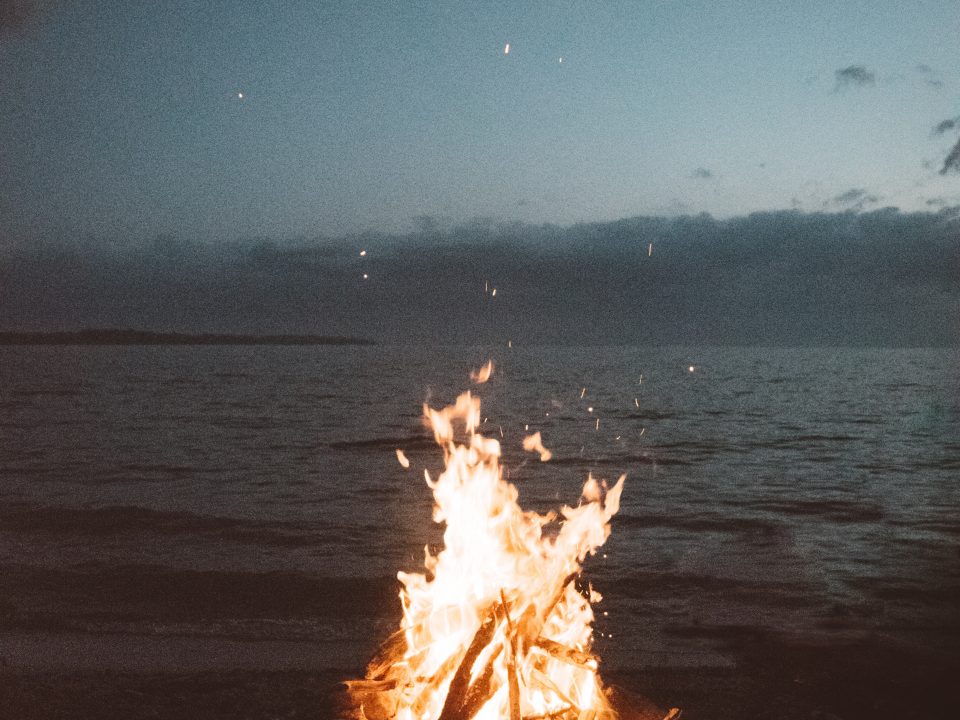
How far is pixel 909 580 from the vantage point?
38.3ft

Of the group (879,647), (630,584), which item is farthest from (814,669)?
(630,584)

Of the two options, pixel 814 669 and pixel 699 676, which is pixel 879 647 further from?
pixel 699 676

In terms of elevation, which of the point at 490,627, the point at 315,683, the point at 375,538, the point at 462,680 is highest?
the point at 490,627

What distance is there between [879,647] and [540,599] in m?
5.76

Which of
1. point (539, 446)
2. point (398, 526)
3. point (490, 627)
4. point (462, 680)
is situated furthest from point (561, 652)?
point (539, 446)

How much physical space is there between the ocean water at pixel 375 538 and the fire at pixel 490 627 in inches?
120

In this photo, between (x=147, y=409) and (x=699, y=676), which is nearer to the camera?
(x=699, y=676)

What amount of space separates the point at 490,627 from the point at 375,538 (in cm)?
989

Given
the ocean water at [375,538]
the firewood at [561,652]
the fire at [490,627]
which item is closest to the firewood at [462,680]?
the fire at [490,627]

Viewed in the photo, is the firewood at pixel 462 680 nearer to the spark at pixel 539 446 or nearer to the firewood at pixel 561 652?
the firewood at pixel 561 652

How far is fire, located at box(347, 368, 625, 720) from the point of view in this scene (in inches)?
182

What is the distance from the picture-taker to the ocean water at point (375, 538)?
8.98 meters

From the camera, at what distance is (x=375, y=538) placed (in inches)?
560

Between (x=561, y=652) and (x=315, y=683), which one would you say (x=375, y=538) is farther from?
(x=561, y=652)
